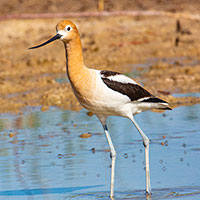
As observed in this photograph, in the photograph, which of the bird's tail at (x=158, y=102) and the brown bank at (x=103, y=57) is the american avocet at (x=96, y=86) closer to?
the bird's tail at (x=158, y=102)

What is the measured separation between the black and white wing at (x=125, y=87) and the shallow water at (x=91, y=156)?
70 cm

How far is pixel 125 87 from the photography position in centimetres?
561

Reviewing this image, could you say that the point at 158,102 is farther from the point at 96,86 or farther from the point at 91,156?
the point at 91,156

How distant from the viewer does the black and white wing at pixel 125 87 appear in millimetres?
5461

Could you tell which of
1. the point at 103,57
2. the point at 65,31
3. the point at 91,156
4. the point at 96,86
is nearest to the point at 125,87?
the point at 96,86

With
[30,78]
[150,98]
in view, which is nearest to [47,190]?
[150,98]

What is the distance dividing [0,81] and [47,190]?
250 inches

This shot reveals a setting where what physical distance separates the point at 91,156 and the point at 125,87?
1143mm

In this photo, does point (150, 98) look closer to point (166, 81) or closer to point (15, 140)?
point (15, 140)

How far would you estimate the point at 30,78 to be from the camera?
1231 cm

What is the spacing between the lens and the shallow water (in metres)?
5.33

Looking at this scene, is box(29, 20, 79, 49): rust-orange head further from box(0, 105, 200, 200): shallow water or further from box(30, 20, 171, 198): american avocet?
box(0, 105, 200, 200): shallow water

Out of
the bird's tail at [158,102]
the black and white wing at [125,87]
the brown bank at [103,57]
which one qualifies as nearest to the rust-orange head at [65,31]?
the black and white wing at [125,87]

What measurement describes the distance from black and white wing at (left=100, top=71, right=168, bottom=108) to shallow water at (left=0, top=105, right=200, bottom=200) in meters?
0.70
